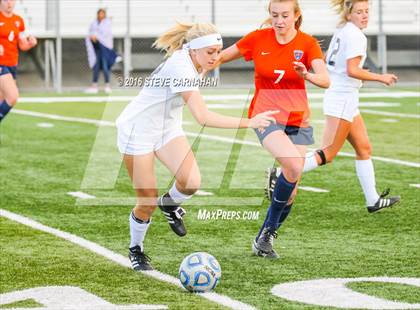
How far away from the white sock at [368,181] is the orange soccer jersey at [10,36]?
246 inches

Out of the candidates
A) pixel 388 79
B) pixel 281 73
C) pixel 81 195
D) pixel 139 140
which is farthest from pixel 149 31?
pixel 139 140

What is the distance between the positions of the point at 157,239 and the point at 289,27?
194cm

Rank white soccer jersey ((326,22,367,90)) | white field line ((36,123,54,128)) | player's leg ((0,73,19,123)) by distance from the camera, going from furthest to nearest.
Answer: white field line ((36,123,54,128)) → player's leg ((0,73,19,123)) → white soccer jersey ((326,22,367,90))

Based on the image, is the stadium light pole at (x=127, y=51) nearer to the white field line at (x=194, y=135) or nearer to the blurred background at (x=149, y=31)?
the blurred background at (x=149, y=31)

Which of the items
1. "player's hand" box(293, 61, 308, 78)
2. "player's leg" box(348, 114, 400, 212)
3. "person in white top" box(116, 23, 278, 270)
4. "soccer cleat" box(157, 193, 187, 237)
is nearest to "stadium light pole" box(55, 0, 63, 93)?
"player's leg" box(348, 114, 400, 212)

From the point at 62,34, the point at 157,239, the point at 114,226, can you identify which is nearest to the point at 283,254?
the point at 157,239

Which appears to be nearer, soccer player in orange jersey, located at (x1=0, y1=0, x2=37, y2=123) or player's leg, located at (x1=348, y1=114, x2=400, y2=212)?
player's leg, located at (x1=348, y1=114, x2=400, y2=212)

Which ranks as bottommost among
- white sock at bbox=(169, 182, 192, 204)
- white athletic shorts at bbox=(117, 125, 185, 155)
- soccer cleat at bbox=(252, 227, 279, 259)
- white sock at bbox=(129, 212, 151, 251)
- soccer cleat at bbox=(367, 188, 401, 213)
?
soccer cleat at bbox=(367, 188, 401, 213)

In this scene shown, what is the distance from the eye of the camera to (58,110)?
21453mm

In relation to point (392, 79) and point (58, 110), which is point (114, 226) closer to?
point (392, 79)

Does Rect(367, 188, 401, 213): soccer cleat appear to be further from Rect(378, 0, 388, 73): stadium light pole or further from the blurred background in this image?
Rect(378, 0, 388, 73): stadium light pole

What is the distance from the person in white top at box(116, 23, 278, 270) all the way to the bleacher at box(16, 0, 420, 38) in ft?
72.8

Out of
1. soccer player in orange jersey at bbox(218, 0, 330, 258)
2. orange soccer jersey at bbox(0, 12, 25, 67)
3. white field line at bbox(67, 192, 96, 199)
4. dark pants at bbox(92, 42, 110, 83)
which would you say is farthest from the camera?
dark pants at bbox(92, 42, 110, 83)

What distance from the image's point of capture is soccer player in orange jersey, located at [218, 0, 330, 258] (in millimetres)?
7652
